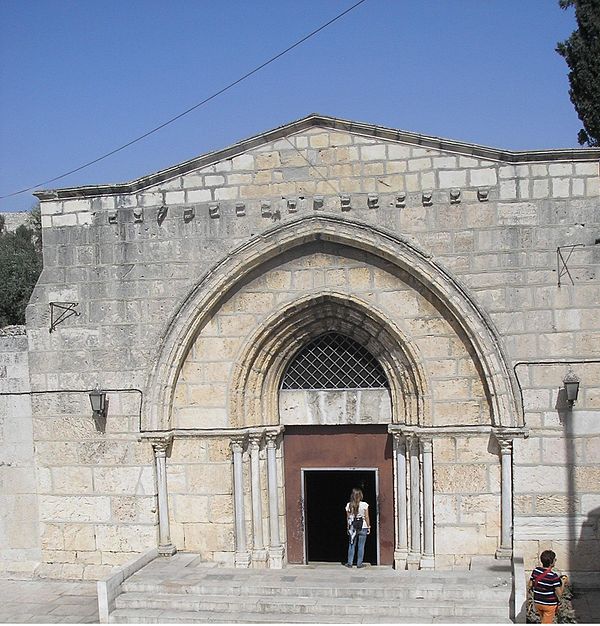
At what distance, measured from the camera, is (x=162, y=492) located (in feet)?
32.6

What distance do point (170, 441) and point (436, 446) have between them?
11.6 ft

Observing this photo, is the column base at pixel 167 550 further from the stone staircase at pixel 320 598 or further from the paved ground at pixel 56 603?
the paved ground at pixel 56 603

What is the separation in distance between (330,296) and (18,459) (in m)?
4.96

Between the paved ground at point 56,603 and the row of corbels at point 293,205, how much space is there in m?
4.95

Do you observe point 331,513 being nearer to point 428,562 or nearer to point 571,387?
point 428,562

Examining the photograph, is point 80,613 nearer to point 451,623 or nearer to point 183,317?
point 183,317

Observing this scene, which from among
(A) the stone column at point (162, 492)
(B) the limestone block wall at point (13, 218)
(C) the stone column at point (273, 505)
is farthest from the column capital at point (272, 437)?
(B) the limestone block wall at point (13, 218)

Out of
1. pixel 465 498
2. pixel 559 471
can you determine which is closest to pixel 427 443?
pixel 465 498

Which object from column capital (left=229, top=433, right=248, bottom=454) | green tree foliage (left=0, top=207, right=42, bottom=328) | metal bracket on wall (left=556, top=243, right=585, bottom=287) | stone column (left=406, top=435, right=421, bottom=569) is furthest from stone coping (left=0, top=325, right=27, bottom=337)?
green tree foliage (left=0, top=207, right=42, bottom=328)

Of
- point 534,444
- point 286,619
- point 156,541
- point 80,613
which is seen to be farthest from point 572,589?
point 80,613

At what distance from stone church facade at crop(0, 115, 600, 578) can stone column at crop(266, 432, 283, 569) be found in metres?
0.03

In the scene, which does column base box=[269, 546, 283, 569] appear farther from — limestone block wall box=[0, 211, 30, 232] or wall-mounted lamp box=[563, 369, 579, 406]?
limestone block wall box=[0, 211, 30, 232]

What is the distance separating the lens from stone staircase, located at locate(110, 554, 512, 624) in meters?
8.33

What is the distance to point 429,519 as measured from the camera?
31.1 ft
